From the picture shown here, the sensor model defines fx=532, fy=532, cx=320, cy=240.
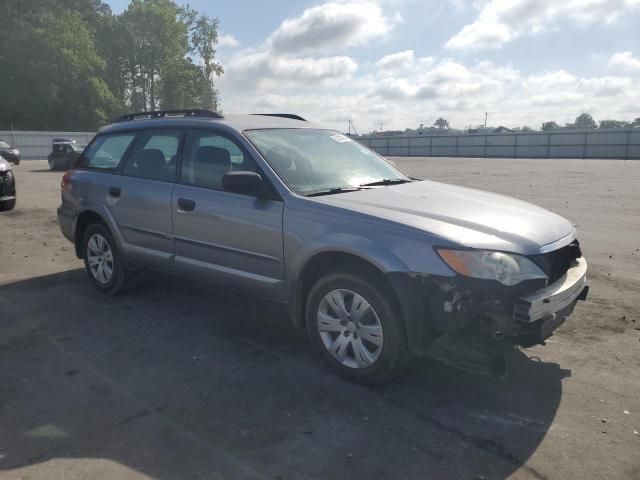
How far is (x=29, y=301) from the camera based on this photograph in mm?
5422

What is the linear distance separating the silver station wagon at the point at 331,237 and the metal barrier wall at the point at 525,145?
1610 inches

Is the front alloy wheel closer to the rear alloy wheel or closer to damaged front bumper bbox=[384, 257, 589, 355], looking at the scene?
damaged front bumper bbox=[384, 257, 589, 355]

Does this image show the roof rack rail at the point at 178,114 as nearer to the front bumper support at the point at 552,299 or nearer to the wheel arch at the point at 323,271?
the wheel arch at the point at 323,271

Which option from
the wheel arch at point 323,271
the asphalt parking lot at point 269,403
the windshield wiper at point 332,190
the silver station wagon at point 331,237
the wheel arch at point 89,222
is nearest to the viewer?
the asphalt parking lot at point 269,403

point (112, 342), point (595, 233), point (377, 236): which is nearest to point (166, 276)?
point (112, 342)

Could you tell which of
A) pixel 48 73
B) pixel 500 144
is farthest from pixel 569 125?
pixel 48 73

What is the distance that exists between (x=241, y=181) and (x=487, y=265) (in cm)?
181

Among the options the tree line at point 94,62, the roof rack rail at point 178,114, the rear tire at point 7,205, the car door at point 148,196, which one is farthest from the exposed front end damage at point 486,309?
the tree line at point 94,62

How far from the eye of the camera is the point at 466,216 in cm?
362

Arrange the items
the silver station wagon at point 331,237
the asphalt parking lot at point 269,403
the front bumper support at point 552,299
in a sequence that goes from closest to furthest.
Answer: the asphalt parking lot at point 269,403 → the front bumper support at point 552,299 → the silver station wagon at point 331,237

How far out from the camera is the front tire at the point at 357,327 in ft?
11.1

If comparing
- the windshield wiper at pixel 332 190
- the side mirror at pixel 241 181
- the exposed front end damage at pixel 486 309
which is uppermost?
the side mirror at pixel 241 181

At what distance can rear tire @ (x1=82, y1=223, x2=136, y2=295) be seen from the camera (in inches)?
213

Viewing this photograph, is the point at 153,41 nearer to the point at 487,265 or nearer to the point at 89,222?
the point at 89,222
